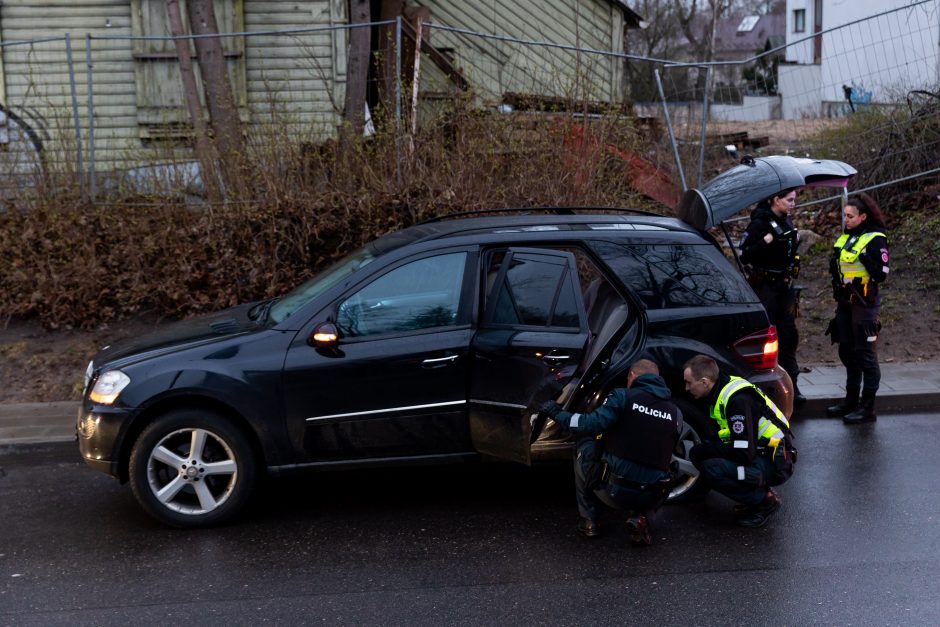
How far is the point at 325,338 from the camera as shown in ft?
18.0

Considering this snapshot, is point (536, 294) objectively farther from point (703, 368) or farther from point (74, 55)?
point (74, 55)

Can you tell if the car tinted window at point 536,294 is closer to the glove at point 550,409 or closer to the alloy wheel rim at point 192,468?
the glove at point 550,409

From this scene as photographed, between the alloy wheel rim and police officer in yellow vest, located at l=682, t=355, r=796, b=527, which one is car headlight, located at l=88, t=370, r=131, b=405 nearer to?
the alloy wheel rim

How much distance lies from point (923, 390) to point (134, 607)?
628 cm

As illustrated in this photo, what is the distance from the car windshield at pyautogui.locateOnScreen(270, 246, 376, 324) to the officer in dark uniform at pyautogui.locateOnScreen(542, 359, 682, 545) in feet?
5.01

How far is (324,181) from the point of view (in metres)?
9.91

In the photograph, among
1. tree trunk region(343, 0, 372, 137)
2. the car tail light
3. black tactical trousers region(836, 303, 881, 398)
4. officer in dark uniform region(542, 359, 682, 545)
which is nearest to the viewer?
officer in dark uniform region(542, 359, 682, 545)

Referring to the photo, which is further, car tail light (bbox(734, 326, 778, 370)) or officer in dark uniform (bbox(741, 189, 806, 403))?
officer in dark uniform (bbox(741, 189, 806, 403))

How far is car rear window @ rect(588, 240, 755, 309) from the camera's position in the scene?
568cm

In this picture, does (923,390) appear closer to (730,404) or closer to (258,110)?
(730,404)

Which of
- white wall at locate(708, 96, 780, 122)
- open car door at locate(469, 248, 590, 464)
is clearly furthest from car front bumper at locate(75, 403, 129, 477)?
white wall at locate(708, 96, 780, 122)

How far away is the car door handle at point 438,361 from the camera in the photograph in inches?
218

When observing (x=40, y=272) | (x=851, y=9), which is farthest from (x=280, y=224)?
(x=851, y=9)

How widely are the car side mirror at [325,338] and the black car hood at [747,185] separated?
7.91 feet
